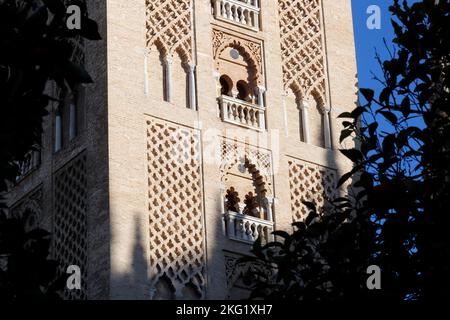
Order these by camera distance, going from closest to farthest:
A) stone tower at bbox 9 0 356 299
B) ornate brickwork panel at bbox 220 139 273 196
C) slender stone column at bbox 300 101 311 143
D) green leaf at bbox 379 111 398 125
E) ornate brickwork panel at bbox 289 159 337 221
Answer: green leaf at bbox 379 111 398 125 < stone tower at bbox 9 0 356 299 < ornate brickwork panel at bbox 220 139 273 196 < ornate brickwork panel at bbox 289 159 337 221 < slender stone column at bbox 300 101 311 143

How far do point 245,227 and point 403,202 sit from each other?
31.8 ft

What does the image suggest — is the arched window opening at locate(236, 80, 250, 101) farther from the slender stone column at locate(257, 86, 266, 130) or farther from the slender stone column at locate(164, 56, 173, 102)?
the slender stone column at locate(164, 56, 173, 102)

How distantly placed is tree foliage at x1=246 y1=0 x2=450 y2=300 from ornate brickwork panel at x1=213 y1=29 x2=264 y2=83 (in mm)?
9581

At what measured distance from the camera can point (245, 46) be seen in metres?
23.1

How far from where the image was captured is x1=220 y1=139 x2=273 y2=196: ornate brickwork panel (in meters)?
21.9

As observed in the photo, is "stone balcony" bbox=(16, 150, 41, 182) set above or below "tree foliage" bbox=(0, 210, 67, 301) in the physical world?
above

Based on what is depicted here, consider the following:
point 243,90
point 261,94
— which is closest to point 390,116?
point 261,94

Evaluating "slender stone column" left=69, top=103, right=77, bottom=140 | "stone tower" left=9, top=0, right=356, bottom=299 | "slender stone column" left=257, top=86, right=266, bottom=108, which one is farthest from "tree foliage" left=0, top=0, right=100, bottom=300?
"slender stone column" left=257, top=86, right=266, bottom=108

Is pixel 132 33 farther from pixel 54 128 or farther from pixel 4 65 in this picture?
pixel 4 65

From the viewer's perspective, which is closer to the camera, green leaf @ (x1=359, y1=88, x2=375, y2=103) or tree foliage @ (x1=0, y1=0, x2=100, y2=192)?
tree foliage @ (x1=0, y1=0, x2=100, y2=192)

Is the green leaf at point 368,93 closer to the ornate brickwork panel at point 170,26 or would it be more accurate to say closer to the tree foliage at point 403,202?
the tree foliage at point 403,202
